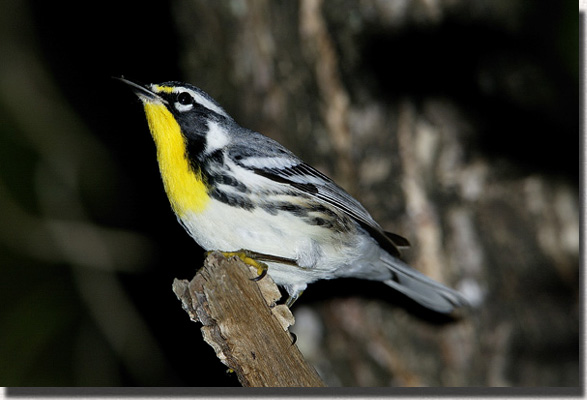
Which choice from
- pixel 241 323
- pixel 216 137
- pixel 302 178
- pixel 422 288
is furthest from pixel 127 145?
pixel 241 323

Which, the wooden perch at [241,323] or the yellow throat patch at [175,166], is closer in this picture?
the wooden perch at [241,323]

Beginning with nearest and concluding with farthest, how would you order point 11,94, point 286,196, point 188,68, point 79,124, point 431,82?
1. point 286,196
2. point 431,82
3. point 188,68
4. point 11,94
5. point 79,124

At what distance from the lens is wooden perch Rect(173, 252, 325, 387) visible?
1861 millimetres

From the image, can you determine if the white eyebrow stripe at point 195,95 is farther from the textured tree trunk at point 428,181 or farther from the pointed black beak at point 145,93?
the textured tree trunk at point 428,181

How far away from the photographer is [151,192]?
11.8ft

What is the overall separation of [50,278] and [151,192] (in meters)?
0.74

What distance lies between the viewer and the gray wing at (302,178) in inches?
87.0

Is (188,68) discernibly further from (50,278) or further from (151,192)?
(50,278)

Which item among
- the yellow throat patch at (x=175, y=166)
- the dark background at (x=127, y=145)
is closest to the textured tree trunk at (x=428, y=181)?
the dark background at (x=127, y=145)

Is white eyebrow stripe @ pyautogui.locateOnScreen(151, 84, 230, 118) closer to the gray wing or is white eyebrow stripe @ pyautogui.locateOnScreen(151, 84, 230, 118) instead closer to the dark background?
the gray wing

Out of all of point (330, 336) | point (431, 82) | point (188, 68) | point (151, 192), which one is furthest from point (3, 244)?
point (431, 82)

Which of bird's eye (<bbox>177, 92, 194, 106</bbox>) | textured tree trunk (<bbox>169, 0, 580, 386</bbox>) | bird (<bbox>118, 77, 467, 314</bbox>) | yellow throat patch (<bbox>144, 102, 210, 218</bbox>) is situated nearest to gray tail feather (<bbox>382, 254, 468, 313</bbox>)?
textured tree trunk (<bbox>169, 0, 580, 386</bbox>)

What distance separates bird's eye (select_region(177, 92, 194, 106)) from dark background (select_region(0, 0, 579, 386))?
0.81 m

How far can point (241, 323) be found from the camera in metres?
1.87
